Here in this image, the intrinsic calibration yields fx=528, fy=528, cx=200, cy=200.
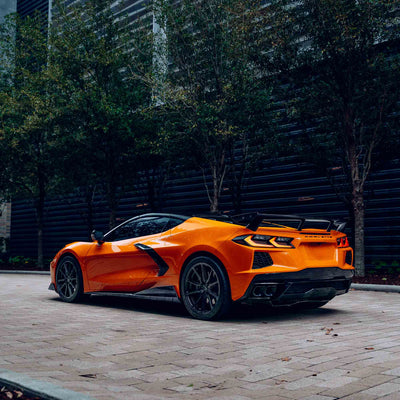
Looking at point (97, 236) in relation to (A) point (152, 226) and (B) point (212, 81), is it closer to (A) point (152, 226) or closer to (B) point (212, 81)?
(A) point (152, 226)

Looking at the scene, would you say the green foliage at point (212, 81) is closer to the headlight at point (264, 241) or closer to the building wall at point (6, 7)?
the headlight at point (264, 241)

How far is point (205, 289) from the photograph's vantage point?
641 centimetres

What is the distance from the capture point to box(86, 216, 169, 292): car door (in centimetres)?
720

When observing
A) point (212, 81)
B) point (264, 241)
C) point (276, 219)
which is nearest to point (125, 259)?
point (264, 241)

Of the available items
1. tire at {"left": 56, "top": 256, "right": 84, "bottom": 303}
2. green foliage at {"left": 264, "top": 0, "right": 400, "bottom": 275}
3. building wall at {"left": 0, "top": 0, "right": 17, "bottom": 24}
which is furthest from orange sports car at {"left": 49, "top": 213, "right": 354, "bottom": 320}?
building wall at {"left": 0, "top": 0, "right": 17, "bottom": 24}

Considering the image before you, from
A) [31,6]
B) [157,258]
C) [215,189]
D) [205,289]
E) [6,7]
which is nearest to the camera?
[205,289]

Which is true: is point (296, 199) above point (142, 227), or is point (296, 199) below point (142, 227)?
above

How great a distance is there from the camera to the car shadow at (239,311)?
22.0 ft

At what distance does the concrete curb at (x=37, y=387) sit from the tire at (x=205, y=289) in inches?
115

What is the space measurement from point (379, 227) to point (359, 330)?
28.2 feet

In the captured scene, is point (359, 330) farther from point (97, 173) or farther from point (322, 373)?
point (97, 173)

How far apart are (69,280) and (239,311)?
113 inches

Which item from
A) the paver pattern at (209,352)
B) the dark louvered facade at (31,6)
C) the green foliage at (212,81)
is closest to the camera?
the paver pattern at (209,352)

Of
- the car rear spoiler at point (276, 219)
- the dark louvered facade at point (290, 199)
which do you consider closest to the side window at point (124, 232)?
the car rear spoiler at point (276, 219)
